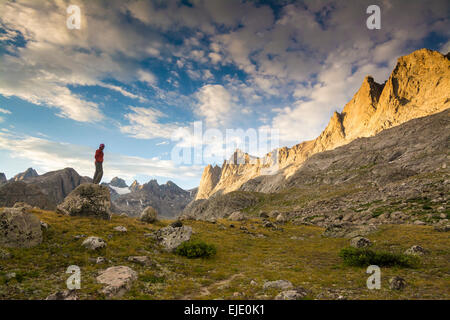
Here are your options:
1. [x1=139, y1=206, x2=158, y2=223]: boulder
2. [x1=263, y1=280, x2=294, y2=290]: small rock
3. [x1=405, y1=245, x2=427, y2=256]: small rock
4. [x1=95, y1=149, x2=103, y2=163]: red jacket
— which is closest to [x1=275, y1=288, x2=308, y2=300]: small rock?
[x1=263, y1=280, x2=294, y2=290]: small rock

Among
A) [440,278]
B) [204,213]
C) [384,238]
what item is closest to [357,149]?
[204,213]

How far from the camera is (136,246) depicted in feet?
54.3

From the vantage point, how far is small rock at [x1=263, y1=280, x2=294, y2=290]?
10099 millimetres

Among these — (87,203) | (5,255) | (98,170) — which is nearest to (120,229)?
(87,203)

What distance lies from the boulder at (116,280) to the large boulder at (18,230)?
653cm

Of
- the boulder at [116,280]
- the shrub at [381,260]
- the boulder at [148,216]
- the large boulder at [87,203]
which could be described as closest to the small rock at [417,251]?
the shrub at [381,260]

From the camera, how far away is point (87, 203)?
22109 mm

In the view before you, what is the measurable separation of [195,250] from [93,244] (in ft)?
24.4

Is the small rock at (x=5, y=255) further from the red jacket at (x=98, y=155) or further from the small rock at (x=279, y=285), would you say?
the red jacket at (x=98, y=155)

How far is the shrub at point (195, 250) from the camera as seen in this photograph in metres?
16.9

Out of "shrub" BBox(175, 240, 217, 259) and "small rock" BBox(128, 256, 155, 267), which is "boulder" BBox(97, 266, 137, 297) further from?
"shrub" BBox(175, 240, 217, 259)
